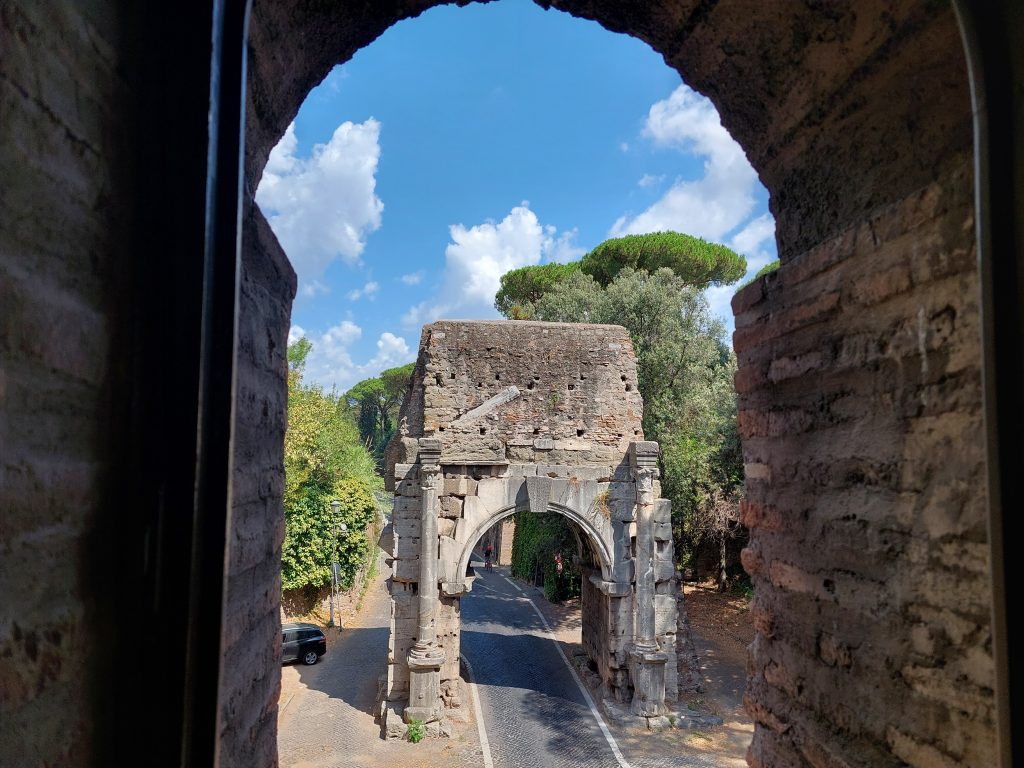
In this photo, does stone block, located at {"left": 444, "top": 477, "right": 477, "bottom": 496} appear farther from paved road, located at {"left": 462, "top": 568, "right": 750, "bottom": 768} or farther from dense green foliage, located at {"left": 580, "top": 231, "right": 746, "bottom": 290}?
dense green foliage, located at {"left": 580, "top": 231, "right": 746, "bottom": 290}

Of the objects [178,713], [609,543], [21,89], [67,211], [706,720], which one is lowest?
[706,720]

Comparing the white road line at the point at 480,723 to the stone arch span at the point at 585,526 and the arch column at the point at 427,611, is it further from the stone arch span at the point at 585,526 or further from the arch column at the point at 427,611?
the stone arch span at the point at 585,526

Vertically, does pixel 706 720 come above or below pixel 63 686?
below

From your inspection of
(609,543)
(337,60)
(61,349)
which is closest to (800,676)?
(61,349)

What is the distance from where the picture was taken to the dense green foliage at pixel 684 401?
17.0 metres

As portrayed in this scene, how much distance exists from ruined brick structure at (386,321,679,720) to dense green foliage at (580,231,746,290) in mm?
14103

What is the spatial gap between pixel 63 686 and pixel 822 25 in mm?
2975

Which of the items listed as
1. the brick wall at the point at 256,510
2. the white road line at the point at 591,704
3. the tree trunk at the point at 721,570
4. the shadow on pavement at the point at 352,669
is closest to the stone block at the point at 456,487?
the shadow on pavement at the point at 352,669

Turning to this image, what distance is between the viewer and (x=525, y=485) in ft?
36.3

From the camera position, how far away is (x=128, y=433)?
1.36m

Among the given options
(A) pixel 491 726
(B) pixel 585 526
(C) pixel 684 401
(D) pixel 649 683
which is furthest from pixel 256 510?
(C) pixel 684 401

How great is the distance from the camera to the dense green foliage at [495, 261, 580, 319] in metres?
28.1

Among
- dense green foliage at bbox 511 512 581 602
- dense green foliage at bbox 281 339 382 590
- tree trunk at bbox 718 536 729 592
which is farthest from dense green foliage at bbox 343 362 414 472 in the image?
tree trunk at bbox 718 536 729 592

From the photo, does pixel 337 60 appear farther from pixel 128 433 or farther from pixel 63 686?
pixel 63 686
